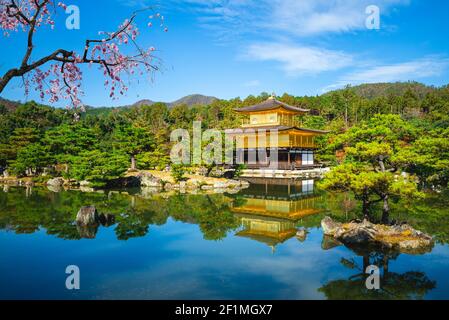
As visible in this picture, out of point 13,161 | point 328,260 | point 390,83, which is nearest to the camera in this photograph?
point 328,260

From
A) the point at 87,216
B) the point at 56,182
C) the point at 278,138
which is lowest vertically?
the point at 87,216

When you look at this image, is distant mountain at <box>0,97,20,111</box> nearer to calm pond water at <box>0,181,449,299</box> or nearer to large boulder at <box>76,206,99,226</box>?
calm pond water at <box>0,181,449,299</box>

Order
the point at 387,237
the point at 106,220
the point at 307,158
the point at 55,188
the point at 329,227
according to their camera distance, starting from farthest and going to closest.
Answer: the point at 307,158, the point at 55,188, the point at 106,220, the point at 329,227, the point at 387,237

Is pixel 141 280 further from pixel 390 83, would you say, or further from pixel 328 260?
pixel 390 83

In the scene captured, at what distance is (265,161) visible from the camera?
31.2 meters

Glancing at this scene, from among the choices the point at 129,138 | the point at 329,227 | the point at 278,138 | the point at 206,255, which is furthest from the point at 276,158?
the point at 206,255

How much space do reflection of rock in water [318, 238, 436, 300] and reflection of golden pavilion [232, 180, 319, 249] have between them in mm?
2922

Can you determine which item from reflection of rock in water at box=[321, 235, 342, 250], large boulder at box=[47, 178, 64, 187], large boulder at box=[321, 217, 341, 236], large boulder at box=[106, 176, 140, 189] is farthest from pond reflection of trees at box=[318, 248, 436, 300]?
large boulder at box=[47, 178, 64, 187]

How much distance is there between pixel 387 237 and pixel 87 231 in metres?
9.68

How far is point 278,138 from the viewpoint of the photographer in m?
30.8

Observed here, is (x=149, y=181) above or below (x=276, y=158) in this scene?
below

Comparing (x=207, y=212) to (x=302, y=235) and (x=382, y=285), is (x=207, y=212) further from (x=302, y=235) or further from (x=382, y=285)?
(x=382, y=285)
